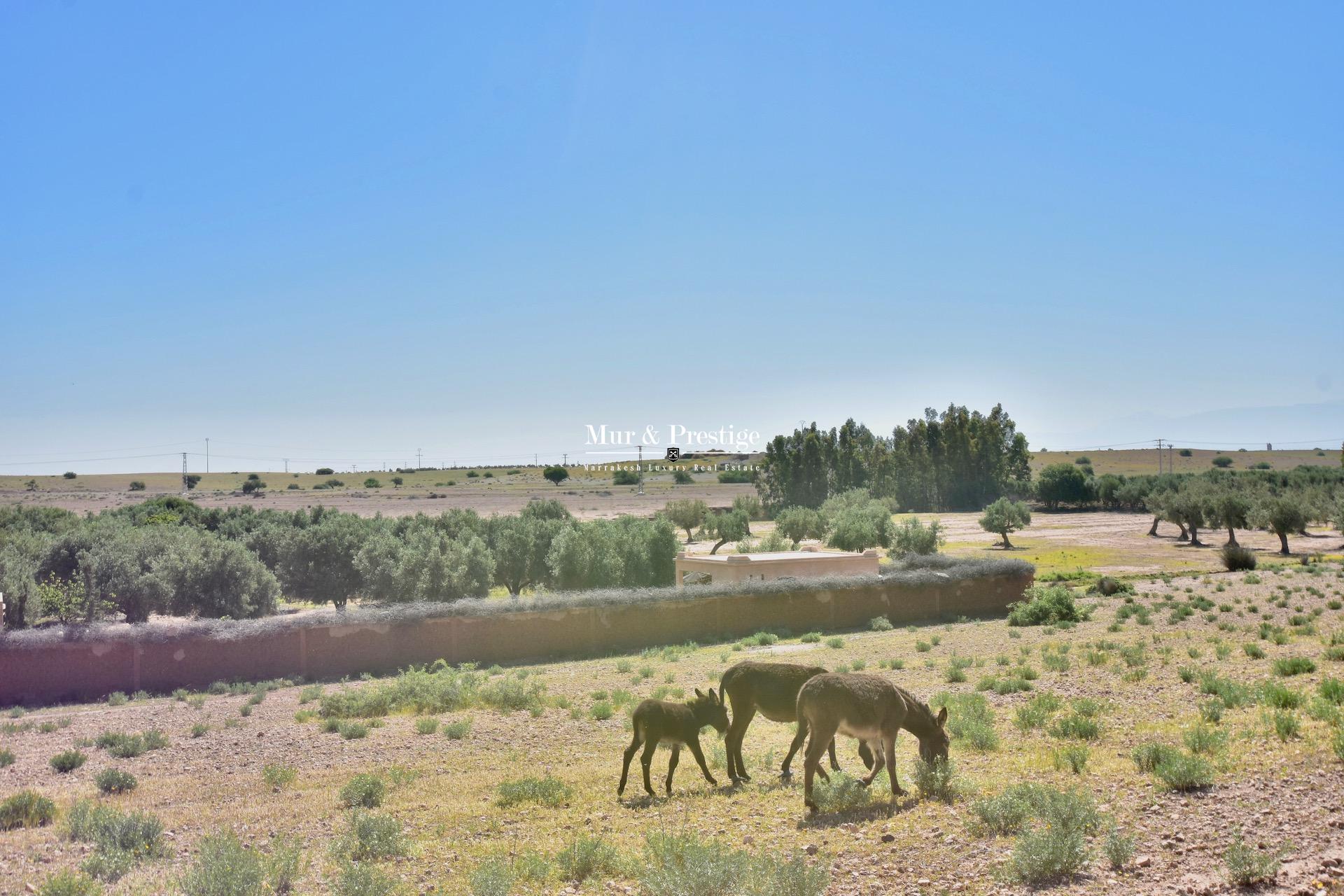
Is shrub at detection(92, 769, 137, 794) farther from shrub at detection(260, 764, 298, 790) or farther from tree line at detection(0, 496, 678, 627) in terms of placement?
tree line at detection(0, 496, 678, 627)

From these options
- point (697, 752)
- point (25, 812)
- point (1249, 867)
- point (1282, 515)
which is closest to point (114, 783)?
point (25, 812)

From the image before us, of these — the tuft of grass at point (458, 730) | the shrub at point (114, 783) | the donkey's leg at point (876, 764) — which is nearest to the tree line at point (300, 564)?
the tuft of grass at point (458, 730)

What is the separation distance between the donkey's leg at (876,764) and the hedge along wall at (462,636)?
19.5m

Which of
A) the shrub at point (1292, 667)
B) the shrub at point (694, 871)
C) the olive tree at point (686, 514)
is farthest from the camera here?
the olive tree at point (686, 514)

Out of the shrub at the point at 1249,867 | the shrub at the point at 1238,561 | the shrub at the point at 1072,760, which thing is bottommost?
the shrub at the point at 1238,561

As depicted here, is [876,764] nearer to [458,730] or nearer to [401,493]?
[458,730]

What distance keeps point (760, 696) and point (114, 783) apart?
896cm

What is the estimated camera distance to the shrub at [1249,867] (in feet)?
21.7

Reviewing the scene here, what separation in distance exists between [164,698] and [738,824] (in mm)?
19460

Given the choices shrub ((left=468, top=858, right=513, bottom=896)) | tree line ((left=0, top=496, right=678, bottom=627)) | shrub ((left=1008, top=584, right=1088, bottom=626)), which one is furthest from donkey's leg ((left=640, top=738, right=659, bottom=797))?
tree line ((left=0, top=496, right=678, bottom=627))

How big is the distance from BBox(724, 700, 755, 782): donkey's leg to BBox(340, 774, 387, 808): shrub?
162 inches

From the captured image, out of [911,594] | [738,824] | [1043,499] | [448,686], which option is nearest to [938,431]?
[1043,499]

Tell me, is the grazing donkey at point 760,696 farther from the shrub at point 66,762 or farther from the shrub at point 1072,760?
the shrub at point 66,762

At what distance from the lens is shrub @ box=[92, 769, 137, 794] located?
12.7 m
